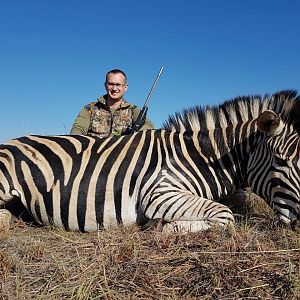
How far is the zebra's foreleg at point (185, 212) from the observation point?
299 centimetres

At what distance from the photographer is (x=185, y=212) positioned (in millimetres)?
3082

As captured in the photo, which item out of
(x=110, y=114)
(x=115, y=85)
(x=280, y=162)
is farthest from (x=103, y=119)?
(x=280, y=162)

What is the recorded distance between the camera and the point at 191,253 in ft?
7.55

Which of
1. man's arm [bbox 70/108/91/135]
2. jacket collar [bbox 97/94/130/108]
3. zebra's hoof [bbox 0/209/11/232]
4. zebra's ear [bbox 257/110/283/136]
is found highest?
jacket collar [bbox 97/94/130/108]

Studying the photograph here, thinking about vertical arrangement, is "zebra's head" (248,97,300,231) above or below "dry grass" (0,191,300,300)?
above

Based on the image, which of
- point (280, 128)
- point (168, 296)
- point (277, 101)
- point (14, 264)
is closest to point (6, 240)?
point (14, 264)

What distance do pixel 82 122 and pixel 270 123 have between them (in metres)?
3.09

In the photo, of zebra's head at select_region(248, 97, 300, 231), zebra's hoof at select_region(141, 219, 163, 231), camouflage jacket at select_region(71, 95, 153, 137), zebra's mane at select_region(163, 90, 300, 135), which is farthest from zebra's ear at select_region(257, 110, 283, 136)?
camouflage jacket at select_region(71, 95, 153, 137)

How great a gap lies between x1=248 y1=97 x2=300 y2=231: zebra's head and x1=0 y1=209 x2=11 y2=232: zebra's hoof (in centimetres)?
211

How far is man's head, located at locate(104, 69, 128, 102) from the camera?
554 centimetres

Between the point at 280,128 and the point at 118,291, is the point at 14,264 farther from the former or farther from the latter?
the point at 280,128

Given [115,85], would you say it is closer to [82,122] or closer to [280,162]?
[82,122]

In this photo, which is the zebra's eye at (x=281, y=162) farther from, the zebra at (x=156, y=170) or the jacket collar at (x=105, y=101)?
the jacket collar at (x=105, y=101)

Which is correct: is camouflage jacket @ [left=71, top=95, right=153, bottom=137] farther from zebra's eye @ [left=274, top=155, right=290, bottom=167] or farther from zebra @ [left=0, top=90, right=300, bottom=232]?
zebra's eye @ [left=274, top=155, right=290, bottom=167]
